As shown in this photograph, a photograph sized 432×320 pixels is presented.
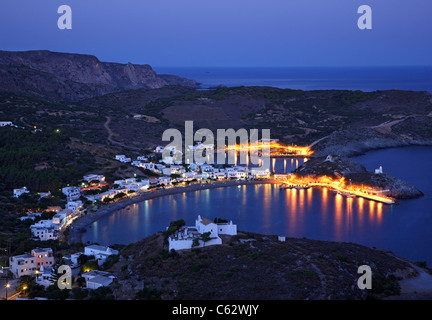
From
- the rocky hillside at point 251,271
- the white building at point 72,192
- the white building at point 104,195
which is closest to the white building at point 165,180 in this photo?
the white building at point 104,195

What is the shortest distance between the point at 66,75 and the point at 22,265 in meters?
63.7

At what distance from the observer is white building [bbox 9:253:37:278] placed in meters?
13.6

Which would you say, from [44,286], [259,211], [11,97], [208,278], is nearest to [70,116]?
[11,97]

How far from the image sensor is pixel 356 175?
28.5 metres

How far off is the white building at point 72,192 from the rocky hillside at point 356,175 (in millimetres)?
13078

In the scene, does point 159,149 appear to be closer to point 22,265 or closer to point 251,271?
point 22,265

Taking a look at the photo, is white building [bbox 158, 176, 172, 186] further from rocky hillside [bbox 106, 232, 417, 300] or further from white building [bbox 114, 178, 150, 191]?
rocky hillside [bbox 106, 232, 417, 300]

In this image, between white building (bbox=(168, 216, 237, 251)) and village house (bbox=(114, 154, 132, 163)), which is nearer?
white building (bbox=(168, 216, 237, 251))

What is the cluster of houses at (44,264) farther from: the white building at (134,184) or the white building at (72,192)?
the white building at (134,184)

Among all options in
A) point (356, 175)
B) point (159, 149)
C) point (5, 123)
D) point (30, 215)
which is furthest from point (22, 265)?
point (159, 149)

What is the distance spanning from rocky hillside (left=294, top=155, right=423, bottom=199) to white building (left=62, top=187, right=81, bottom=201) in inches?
515

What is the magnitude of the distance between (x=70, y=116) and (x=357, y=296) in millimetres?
33950

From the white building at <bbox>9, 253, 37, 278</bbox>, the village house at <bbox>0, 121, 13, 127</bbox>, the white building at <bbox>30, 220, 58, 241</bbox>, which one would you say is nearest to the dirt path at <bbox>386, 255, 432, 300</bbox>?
the white building at <bbox>9, 253, 37, 278</bbox>

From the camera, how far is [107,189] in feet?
84.1
